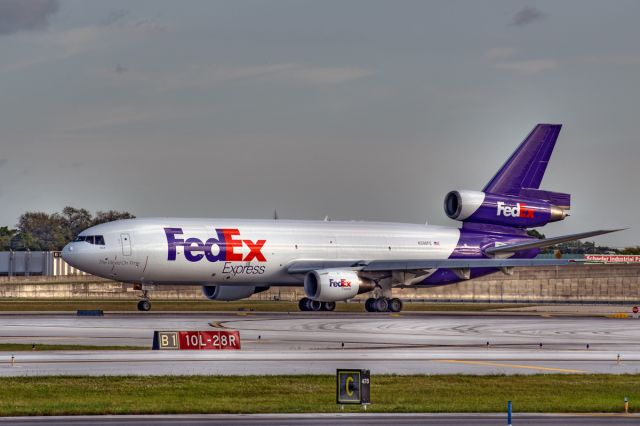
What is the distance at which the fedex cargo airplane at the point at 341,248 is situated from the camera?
68.0 metres

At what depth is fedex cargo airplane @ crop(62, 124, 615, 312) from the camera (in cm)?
6800

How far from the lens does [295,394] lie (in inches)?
1070

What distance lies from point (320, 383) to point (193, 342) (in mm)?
11453

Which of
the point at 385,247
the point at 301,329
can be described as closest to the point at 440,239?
the point at 385,247

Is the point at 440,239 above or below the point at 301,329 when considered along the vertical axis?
above

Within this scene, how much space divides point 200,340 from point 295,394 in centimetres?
1313

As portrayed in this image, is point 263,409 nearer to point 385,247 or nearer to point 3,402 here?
point 3,402

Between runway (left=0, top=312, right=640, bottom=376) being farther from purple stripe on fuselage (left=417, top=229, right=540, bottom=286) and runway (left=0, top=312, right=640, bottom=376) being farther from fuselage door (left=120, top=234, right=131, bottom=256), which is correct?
purple stripe on fuselage (left=417, top=229, right=540, bottom=286)

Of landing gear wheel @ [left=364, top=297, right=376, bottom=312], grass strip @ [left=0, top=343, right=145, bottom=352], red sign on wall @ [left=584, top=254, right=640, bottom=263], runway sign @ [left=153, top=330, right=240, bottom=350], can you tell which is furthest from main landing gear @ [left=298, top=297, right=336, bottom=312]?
red sign on wall @ [left=584, top=254, right=640, bottom=263]

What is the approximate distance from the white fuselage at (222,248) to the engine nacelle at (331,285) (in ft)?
10.9

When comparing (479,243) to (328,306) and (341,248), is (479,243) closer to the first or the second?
(341,248)

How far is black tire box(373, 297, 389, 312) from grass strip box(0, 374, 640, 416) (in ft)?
130

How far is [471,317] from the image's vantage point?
64125mm

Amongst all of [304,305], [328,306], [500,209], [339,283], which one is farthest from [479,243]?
[339,283]
